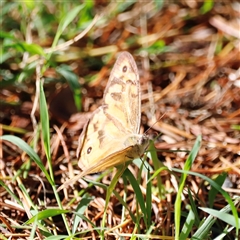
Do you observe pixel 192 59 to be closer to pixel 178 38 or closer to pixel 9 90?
pixel 178 38

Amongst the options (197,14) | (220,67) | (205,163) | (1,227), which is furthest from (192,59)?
(1,227)

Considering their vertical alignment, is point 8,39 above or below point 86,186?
above

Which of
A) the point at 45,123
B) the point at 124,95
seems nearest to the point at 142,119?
the point at 124,95

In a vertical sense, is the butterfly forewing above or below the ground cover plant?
above

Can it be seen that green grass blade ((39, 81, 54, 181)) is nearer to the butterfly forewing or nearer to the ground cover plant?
the ground cover plant

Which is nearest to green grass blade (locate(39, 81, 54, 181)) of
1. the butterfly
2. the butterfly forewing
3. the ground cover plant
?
the ground cover plant
